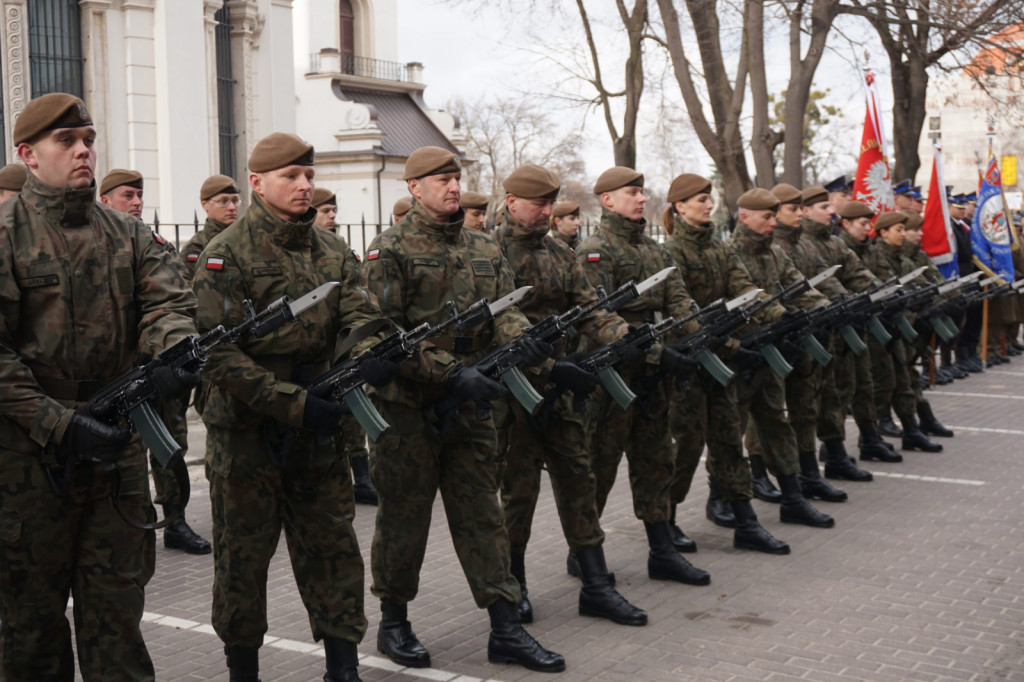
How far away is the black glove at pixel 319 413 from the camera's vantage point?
4676mm

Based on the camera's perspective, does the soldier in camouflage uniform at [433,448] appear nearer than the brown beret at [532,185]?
Yes

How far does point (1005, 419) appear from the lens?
1278 centimetres

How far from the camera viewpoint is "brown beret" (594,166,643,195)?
6832mm

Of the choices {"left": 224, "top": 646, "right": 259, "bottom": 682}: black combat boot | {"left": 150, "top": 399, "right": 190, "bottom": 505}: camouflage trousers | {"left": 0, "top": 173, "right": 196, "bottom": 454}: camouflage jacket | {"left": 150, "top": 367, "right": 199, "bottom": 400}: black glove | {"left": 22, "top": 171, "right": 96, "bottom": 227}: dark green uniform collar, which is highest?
{"left": 22, "top": 171, "right": 96, "bottom": 227}: dark green uniform collar

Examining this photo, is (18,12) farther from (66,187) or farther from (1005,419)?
(66,187)

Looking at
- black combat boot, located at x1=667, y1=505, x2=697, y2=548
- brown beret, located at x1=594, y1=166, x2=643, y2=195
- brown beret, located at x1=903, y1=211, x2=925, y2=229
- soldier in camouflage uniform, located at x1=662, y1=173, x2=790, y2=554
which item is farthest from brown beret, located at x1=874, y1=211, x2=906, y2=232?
brown beret, located at x1=594, y1=166, x2=643, y2=195

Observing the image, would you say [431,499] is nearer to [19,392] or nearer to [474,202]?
[19,392]

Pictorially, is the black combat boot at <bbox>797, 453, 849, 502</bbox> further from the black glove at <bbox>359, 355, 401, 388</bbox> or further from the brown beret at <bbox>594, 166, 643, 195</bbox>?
the black glove at <bbox>359, 355, 401, 388</bbox>

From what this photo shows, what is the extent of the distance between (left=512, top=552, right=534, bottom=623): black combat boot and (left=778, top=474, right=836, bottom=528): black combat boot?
2426 mm

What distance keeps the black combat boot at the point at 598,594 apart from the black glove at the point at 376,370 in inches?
72.6

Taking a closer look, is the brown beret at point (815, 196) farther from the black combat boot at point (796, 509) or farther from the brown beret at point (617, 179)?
the brown beret at point (617, 179)

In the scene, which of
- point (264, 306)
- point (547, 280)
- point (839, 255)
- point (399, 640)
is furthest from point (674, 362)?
point (839, 255)

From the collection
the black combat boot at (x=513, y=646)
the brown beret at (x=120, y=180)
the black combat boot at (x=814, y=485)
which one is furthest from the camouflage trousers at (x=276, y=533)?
the black combat boot at (x=814, y=485)

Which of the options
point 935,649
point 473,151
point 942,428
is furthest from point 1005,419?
point 473,151
